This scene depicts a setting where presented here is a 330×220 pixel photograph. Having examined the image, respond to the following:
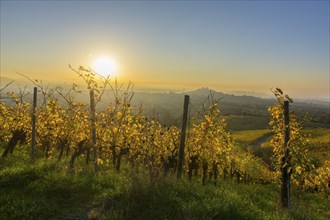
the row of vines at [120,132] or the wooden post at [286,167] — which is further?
the row of vines at [120,132]

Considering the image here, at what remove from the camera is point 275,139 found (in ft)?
45.1

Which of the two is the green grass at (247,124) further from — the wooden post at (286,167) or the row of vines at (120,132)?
the wooden post at (286,167)

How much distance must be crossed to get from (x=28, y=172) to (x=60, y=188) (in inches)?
55.0

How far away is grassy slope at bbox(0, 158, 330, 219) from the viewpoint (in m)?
7.29

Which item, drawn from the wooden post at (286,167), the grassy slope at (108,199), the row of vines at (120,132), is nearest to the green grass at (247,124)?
the row of vines at (120,132)

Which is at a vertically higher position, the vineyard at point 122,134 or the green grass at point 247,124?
the vineyard at point 122,134

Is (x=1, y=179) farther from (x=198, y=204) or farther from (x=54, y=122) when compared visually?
(x=54, y=122)

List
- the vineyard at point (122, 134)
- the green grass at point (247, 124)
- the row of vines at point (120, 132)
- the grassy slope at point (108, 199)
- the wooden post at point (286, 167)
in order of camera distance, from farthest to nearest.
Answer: the green grass at point (247, 124), the row of vines at point (120, 132), the vineyard at point (122, 134), the wooden post at point (286, 167), the grassy slope at point (108, 199)

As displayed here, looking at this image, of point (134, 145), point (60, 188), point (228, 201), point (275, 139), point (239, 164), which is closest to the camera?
point (228, 201)

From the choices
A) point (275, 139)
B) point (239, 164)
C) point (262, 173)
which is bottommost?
point (262, 173)

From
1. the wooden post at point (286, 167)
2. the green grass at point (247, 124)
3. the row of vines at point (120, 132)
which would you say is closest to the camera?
the wooden post at point (286, 167)

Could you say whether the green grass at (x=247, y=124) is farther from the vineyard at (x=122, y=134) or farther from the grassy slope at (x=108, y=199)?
the grassy slope at (x=108, y=199)

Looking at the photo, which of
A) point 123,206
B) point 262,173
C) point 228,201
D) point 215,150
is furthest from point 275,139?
point 262,173

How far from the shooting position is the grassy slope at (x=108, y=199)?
7289mm
